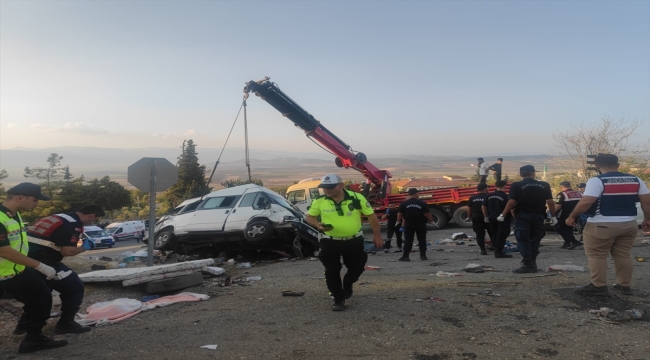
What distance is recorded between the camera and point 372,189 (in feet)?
57.6

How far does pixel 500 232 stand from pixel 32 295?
7715 mm

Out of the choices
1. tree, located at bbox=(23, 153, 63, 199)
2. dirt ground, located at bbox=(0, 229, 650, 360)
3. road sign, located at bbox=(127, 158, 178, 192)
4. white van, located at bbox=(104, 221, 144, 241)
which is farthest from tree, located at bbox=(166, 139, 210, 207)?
dirt ground, located at bbox=(0, 229, 650, 360)

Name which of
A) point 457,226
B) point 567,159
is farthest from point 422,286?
point 567,159

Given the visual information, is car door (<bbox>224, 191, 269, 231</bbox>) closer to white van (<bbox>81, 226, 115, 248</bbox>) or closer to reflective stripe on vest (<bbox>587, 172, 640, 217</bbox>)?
reflective stripe on vest (<bbox>587, 172, 640, 217</bbox>)

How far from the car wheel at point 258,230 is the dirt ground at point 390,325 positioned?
346cm

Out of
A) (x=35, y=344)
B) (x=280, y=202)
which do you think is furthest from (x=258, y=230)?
(x=35, y=344)

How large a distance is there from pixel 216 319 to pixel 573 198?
873 centimetres

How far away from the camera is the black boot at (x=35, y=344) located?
4133 mm

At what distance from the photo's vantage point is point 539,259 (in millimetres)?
8484

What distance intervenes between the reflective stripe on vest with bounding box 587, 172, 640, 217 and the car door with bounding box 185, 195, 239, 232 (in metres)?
7.95

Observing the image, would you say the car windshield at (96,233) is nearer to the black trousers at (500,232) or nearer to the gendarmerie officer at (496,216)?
the gendarmerie officer at (496,216)

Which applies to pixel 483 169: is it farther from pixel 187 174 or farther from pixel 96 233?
pixel 187 174

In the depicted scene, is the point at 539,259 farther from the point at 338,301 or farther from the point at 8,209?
the point at 8,209

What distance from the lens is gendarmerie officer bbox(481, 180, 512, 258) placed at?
8.73 m
